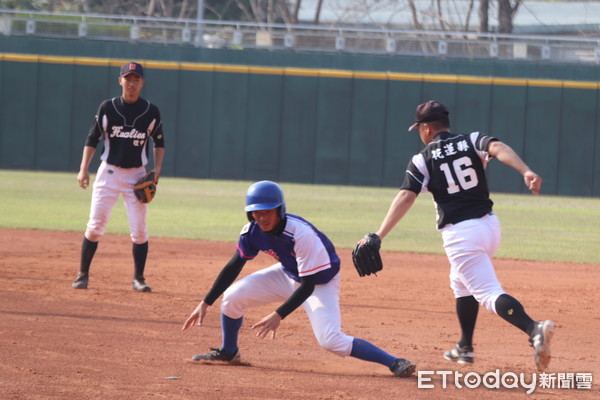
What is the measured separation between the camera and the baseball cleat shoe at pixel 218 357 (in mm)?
5215

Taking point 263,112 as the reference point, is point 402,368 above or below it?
below

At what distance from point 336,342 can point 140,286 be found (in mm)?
3383

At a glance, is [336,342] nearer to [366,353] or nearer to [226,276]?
[366,353]

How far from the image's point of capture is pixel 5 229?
→ 11.7 meters

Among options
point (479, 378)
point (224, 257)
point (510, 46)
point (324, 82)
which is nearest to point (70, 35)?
point (324, 82)

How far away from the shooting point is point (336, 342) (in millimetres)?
4797

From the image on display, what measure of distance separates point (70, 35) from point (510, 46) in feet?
38.7

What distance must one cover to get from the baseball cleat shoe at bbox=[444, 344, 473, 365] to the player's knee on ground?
97 centimetres

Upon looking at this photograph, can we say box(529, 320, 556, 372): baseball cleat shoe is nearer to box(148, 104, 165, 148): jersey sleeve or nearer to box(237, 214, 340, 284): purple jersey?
box(237, 214, 340, 284): purple jersey

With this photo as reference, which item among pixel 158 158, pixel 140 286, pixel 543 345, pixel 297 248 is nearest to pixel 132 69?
pixel 158 158

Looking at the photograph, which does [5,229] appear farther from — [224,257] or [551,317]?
[551,317]

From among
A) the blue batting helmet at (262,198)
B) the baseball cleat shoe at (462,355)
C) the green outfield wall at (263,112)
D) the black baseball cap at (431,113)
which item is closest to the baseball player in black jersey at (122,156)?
the black baseball cap at (431,113)

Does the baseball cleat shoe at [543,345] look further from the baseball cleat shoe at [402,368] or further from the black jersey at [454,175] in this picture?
the black jersey at [454,175]

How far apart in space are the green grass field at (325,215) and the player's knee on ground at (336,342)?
6353 mm
